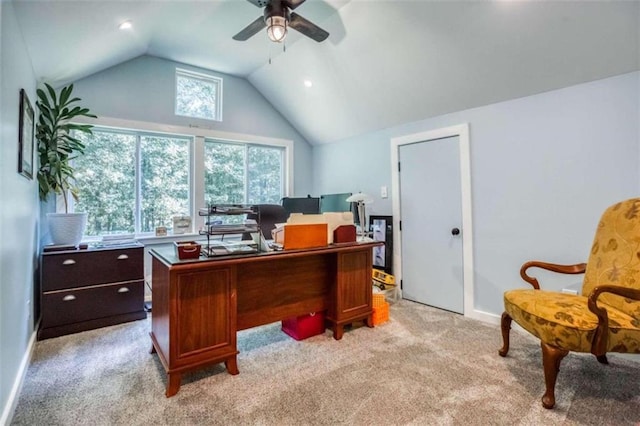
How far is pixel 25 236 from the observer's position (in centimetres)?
228

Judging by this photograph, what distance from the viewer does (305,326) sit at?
8.72 ft

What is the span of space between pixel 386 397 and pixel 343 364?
45 cm

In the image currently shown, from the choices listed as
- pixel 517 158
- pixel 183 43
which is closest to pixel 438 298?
pixel 517 158

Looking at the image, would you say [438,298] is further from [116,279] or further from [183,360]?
[116,279]

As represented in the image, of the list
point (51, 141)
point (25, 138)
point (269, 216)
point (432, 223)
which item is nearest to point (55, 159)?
point (51, 141)

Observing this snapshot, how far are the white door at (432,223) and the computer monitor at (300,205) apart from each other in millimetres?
1196

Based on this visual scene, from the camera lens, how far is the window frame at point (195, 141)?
11.9 feet

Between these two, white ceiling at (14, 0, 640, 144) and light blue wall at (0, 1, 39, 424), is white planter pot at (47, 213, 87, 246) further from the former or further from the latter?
white ceiling at (14, 0, 640, 144)

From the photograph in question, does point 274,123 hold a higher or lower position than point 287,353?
higher

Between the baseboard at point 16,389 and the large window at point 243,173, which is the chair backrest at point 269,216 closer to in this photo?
the large window at point 243,173

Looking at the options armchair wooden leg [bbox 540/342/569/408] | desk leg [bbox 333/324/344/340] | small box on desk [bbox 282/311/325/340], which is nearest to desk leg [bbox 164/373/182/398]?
small box on desk [bbox 282/311/325/340]

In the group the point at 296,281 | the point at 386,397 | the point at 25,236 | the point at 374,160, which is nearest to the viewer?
the point at 386,397

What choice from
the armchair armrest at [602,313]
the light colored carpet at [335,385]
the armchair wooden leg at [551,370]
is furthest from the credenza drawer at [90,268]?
the armchair armrest at [602,313]

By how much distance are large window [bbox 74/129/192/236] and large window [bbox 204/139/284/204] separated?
335mm
